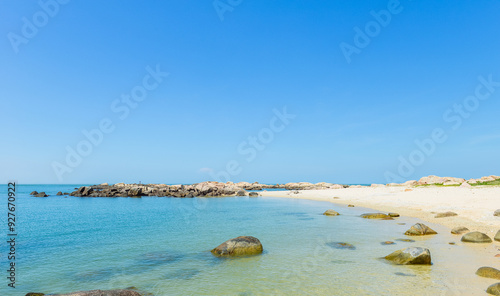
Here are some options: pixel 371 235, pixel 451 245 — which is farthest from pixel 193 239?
pixel 451 245

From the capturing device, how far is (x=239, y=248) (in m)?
15.1

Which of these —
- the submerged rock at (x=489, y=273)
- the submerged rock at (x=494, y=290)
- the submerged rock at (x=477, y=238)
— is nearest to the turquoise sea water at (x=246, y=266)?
the submerged rock at (x=494, y=290)

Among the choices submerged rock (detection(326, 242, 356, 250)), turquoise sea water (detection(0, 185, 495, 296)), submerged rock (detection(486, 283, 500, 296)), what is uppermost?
submerged rock (detection(486, 283, 500, 296))

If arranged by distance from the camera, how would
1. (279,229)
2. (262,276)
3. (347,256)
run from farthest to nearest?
(279,229), (347,256), (262,276)

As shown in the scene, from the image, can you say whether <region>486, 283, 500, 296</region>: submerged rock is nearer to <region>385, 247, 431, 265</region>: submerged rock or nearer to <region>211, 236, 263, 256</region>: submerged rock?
<region>385, 247, 431, 265</region>: submerged rock

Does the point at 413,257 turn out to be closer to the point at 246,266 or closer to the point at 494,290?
the point at 494,290

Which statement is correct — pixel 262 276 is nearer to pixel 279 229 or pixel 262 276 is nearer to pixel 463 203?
pixel 279 229

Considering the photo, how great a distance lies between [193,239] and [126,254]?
494 cm

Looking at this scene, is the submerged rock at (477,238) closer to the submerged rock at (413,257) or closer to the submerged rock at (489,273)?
the submerged rock at (413,257)

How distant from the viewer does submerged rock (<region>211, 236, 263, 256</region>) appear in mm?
14891

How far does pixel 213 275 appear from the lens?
38.1 ft

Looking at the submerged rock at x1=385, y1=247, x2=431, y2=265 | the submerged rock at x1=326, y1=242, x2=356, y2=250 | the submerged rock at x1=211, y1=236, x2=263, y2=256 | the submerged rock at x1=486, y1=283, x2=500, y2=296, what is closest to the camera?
the submerged rock at x1=486, y1=283, x2=500, y2=296

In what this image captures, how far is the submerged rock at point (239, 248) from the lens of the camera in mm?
14891

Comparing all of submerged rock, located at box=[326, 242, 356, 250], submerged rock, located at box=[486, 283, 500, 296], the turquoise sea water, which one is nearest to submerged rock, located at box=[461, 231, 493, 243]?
the turquoise sea water
